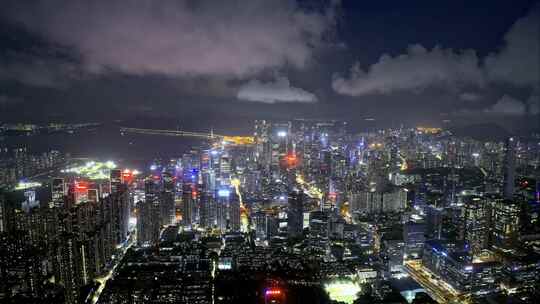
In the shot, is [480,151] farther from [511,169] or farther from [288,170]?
[288,170]

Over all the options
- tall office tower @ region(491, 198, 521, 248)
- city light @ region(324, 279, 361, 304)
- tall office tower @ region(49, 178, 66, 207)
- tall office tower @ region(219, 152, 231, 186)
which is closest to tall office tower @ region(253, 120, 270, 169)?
tall office tower @ region(219, 152, 231, 186)

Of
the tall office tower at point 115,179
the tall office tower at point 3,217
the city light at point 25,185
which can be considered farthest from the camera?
the tall office tower at point 115,179

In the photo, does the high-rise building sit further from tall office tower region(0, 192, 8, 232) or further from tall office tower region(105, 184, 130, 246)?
tall office tower region(105, 184, 130, 246)

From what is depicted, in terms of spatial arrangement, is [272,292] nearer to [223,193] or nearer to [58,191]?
[223,193]

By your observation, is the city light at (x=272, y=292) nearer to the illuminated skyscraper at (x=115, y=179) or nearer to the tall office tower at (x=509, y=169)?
the illuminated skyscraper at (x=115, y=179)

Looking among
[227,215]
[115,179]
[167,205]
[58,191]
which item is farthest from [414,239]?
[58,191]

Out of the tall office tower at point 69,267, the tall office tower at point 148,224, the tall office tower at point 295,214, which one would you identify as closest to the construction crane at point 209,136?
the tall office tower at point 295,214
